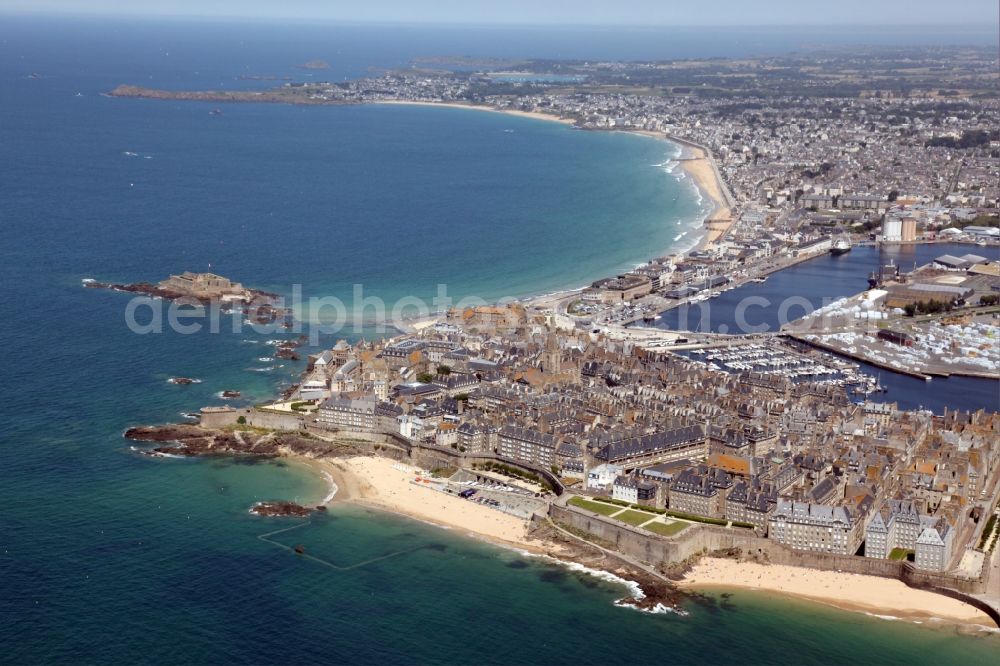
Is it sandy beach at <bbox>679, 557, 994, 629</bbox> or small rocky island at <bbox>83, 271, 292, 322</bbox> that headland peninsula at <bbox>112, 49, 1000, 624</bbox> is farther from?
small rocky island at <bbox>83, 271, 292, 322</bbox>

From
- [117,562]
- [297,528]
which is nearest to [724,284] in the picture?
[297,528]

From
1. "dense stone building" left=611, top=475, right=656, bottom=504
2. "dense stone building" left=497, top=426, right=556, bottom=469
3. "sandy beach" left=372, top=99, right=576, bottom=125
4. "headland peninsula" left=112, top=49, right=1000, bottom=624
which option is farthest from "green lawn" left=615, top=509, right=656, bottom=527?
"sandy beach" left=372, top=99, right=576, bottom=125

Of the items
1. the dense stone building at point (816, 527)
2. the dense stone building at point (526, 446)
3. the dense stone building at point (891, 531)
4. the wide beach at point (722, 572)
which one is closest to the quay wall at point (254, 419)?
the wide beach at point (722, 572)

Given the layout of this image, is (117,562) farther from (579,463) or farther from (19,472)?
(579,463)

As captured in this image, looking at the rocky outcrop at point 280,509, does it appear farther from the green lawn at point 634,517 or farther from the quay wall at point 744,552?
the green lawn at point 634,517

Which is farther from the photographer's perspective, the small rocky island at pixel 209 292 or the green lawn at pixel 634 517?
the small rocky island at pixel 209 292

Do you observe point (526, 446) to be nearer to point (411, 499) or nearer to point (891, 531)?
point (411, 499)
